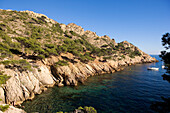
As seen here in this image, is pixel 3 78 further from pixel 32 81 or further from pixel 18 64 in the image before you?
pixel 32 81

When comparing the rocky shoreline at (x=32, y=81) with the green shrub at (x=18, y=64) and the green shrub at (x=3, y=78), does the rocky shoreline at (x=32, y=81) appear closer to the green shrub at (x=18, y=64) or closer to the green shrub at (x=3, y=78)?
the green shrub at (x=3, y=78)

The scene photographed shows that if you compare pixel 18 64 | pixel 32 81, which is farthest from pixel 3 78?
pixel 32 81

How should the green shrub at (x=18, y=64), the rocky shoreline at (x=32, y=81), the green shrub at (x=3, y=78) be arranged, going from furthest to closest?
the green shrub at (x=18, y=64)
the rocky shoreline at (x=32, y=81)
the green shrub at (x=3, y=78)

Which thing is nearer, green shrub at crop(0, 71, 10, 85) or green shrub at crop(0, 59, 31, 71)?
green shrub at crop(0, 71, 10, 85)

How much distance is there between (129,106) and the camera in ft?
74.0

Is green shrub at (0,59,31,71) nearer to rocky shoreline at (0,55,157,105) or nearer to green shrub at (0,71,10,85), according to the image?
rocky shoreline at (0,55,157,105)

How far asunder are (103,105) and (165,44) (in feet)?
65.7

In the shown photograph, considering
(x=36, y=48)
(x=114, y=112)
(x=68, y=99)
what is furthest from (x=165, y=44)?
(x=36, y=48)

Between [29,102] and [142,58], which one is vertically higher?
[142,58]

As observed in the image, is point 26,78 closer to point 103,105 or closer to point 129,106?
point 103,105

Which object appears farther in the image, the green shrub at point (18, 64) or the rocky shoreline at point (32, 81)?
the green shrub at point (18, 64)

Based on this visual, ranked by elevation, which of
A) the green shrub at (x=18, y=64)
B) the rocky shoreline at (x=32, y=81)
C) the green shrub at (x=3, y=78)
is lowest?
the rocky shoreline at (x=32, y=81)

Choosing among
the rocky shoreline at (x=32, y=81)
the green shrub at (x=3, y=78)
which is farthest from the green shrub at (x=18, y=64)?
the green shrub at (x=3, y=78)

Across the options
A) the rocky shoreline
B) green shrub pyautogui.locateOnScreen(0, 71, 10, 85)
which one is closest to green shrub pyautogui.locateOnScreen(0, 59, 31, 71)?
the rocky shoreline
